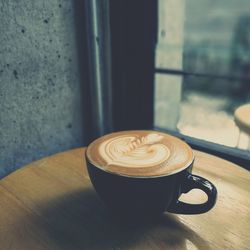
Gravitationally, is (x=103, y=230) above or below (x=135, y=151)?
below

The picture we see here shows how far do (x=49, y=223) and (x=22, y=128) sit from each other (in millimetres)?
568

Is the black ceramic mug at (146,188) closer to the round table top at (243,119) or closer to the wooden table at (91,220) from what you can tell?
the wooden table at (91,220)

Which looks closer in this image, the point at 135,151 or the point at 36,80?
the point at 135,151

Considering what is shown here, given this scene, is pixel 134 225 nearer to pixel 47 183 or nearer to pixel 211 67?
pixel 47 183

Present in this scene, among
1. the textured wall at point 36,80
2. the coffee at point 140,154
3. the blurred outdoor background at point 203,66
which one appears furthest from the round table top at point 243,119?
the textured wall at point 36,80

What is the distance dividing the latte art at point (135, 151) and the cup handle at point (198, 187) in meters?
0.06

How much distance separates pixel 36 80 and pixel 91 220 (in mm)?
651

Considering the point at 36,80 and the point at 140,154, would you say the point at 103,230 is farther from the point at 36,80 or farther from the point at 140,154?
the point at 36,80

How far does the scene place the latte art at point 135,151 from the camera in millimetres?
562

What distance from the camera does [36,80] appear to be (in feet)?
3.55

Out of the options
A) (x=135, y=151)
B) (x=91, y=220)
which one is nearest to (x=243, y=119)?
(x=135, y=151)

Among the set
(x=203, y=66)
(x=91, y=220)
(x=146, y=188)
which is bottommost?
(x=203, y=66)

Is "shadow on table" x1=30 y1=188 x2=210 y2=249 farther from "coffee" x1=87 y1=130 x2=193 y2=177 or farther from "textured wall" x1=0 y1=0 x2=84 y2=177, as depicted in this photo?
"textured wall" x1=0 y1=0 x2=84 y2=177

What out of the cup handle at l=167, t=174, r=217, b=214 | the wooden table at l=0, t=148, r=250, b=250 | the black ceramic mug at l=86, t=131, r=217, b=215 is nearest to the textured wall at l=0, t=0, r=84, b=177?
the wooden table at l=0, t=148, r=250, b=250
